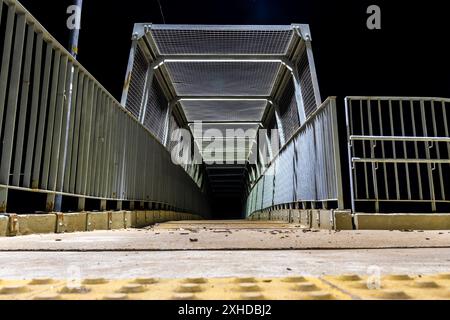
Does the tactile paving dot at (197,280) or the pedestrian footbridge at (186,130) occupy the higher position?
the pedestrian footbridge at (186,130)

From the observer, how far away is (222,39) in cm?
972

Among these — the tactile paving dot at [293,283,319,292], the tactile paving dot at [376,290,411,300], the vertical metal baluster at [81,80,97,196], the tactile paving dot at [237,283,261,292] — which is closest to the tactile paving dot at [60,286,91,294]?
the tactile paving dot at [237,283,261,292]

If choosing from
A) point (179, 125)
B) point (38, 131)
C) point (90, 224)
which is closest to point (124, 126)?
point (90, 224)

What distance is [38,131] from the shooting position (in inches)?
144

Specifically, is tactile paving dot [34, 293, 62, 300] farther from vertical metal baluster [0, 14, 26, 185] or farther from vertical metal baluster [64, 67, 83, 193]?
vertical metal baluster [64, 67, 83, 193]

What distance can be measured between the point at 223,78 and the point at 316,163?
660cm

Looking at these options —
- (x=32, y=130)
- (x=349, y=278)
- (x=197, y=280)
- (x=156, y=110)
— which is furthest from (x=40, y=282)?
(x=156, y=110)

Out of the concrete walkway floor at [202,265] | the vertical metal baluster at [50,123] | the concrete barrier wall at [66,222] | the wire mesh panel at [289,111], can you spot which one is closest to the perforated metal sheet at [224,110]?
the wire mesh panel at [289,111]

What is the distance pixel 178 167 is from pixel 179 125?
4134 mm

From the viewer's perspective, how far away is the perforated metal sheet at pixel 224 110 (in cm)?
1434

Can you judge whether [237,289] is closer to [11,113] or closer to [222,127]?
[11,113]

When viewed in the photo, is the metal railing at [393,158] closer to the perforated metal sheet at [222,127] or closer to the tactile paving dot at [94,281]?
the tactile paving dot at [94,281]

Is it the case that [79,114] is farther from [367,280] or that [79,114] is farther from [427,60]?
[427,60]

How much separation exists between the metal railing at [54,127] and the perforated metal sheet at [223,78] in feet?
16.1
